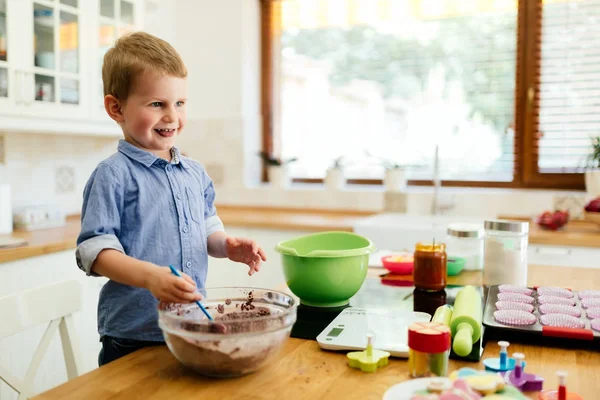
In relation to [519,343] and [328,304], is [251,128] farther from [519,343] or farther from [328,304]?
[519,343]

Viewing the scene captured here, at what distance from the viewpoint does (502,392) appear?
2.28ft

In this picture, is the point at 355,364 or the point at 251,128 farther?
the point at 251,128

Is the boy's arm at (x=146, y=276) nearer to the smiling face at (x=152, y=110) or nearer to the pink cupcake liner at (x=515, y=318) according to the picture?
the smiling face at (x=152, y=110)

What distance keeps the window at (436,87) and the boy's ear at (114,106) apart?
229cm

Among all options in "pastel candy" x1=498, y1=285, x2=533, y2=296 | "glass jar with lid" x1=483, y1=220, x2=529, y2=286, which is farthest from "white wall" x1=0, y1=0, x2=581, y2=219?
"pastel candy" x1=498, y1=285, x2=533, y2=296

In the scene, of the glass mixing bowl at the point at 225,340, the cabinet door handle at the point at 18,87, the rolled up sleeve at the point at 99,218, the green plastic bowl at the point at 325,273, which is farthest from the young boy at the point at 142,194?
the cabinet door handle at the point at 18,87

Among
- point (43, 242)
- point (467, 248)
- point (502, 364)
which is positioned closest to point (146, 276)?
point (502, 364)

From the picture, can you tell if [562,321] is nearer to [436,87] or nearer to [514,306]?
[514,306]

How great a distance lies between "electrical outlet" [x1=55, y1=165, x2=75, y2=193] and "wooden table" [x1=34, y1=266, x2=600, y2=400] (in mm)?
2044

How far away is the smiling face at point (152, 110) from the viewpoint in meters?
1.06

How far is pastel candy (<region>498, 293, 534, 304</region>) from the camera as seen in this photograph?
1123 mm

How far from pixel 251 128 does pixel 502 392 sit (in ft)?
9.59

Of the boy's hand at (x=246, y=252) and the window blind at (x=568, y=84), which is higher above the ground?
the window blind at (x=568, y=84)

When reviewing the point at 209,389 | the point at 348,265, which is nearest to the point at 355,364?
the point at 209,389
